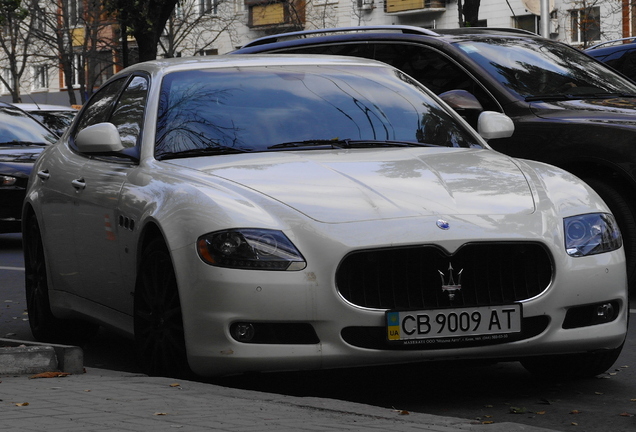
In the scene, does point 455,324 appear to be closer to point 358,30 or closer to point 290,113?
point 290,113

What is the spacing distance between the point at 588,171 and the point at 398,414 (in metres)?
4.55

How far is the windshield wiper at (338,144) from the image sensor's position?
6102mm

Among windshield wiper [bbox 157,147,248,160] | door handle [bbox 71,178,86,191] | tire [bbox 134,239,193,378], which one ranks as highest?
windshield wiper [bbox 157,147,248,160]

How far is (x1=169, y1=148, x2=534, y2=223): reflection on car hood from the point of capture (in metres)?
5.18

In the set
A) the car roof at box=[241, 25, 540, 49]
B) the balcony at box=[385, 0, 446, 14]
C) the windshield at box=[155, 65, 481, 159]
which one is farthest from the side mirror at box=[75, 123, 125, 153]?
the balcony at box=[385, 0, 446, 14]

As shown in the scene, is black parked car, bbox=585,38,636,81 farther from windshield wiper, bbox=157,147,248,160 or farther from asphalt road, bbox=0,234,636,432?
windshield wiper, bbox=157,147,248,160

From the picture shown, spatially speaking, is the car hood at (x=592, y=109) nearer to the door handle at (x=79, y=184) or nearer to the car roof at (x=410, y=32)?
the car roof at (x=410, y=32)

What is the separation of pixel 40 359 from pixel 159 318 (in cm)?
61

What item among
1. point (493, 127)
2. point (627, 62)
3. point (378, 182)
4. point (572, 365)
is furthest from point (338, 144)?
point (627, 62)

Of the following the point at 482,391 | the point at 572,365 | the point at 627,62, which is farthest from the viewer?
the point at 627,62

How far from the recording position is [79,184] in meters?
6.70

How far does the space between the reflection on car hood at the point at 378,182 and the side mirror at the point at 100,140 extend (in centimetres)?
47

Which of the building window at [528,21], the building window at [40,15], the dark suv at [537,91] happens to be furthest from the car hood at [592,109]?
the building window at [528,21]

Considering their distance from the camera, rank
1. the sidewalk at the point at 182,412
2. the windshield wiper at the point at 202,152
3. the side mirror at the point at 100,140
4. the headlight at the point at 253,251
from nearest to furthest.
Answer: the sidewalk at the point at 182,412 < the headlight at the point at 253,251 < the windshield wiper at the point at 202,152 < the side mirror at the point at 100,140
